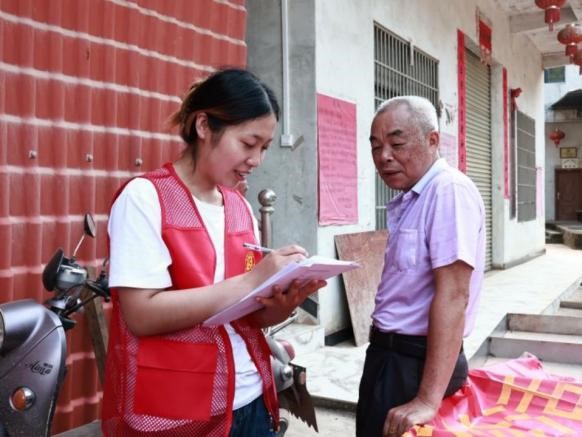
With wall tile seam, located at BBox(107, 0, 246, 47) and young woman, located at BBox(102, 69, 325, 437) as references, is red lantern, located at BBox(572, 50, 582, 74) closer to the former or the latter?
wall tile seam, located at BBox(107, 0, 246, 47)

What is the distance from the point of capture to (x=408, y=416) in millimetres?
1749

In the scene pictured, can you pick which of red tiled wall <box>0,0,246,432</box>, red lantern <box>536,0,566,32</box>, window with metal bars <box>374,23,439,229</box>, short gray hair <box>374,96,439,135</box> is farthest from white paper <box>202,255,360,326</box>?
red lantern <box>536,0,566,32</box>

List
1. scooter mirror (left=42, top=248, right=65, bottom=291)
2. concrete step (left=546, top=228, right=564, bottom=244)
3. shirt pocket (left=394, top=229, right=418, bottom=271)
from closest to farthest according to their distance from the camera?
shirt pocket (left=394, top=229, right=418, bottom=271) → scooter mirror (left=42, top=248, right=65, bottom=291) → concrete step (left=546, top=228, right=564, bottom=244)

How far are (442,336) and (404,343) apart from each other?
18 centimetres

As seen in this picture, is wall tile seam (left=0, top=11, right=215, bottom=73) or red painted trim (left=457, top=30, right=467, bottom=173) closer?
wall tile seam (left=0, top=11, right=215, bottom=73)

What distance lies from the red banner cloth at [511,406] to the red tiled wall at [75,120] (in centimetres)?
156

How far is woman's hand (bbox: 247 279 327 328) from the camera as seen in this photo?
139cm

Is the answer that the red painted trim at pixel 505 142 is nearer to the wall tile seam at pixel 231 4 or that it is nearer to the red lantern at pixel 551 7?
the red lantern at pixel 551 7

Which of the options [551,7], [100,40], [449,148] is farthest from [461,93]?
[100,40]

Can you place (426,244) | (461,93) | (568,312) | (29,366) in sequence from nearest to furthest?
1. (29,366)
2. (426,244)
3. (568,312)
4. (461,93)

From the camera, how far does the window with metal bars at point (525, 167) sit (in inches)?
473

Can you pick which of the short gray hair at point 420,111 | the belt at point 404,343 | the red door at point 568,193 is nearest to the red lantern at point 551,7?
the short gray hair at point 420,111

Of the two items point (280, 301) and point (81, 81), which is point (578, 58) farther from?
point (280, 301)

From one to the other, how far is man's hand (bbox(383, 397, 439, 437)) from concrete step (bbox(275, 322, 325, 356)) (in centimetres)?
252
